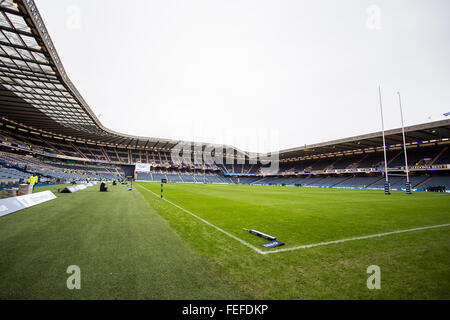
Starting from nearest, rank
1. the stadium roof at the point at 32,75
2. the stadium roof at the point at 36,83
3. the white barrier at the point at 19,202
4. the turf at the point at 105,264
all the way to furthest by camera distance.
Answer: the turf at the point at 105,264 < the white barrier at the point at 19,202 < the stadium roof at the point at 32,75 < the stadium roof at the point at 36,83

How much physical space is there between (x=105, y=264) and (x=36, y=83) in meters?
30.2

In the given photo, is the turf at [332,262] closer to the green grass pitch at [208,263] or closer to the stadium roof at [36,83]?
the green grass pitch at [208,263]

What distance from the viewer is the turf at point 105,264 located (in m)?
2.57

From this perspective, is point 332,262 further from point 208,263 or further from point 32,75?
point 32,75

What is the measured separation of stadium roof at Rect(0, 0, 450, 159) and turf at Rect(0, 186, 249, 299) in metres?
16.3

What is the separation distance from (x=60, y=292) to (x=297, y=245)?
443 centimetres

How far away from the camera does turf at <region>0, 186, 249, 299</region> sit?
257 cm

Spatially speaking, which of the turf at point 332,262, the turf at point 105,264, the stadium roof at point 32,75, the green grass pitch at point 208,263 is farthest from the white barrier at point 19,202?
the stadium roof at point 32,75

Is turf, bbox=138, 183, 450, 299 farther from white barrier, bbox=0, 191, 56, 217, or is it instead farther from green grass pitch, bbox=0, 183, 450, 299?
white barrier, bbox=0, 191, 56, 217

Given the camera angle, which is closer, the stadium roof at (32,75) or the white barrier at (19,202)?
the white barrier at (19,202)

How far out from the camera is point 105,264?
345 centimetres

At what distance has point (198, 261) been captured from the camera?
12.0 ft

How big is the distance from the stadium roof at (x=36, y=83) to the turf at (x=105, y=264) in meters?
16.3

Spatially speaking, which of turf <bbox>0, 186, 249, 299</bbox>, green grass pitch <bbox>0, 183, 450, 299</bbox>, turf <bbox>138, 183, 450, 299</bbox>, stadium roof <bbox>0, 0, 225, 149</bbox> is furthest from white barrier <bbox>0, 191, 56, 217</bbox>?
stadium roof <bbox>0, 0, 225, 149</bbox>
